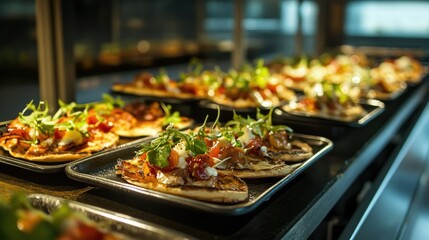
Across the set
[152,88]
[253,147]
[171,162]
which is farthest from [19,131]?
[152,88]

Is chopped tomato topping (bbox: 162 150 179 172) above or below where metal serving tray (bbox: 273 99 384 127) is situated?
above

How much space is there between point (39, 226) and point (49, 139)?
104 cm

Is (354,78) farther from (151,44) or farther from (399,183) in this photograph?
(151,44)

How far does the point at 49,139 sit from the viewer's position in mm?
1960

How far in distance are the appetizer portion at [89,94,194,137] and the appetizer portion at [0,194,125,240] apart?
127cm

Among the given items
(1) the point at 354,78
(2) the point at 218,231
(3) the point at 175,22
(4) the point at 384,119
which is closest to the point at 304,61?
(1) the point at 354,78

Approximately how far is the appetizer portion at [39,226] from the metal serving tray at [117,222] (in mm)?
163

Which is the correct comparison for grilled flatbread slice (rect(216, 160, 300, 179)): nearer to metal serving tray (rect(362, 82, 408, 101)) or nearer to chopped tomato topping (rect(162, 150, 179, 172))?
chopped tomato topping (rect(162, 150, 179, 172))

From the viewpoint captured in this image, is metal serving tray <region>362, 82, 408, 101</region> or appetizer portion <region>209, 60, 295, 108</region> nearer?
appetizer portion <region>209, 60, 295, 108</region>

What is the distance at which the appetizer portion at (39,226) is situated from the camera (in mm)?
966

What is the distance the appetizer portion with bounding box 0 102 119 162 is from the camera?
189cm

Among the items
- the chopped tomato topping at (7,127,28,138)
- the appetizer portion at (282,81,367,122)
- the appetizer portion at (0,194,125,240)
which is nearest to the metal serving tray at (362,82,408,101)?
the appetizer portion at (282,81,367,122)

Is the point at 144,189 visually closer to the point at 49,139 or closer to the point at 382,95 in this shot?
the point at 49,139

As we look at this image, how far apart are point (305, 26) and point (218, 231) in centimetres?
590
